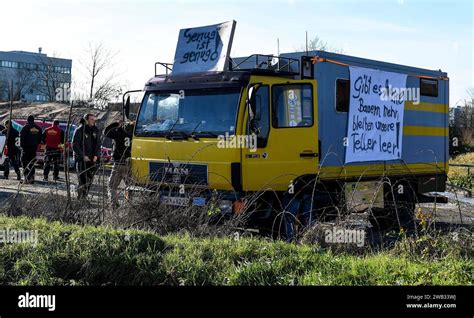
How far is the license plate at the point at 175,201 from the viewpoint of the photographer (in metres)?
7.96

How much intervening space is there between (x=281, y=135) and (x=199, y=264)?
12.3 feet

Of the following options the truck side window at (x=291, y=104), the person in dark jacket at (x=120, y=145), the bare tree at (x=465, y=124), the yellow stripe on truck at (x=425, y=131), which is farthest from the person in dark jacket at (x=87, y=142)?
the bare tree at (x=465, y=124)

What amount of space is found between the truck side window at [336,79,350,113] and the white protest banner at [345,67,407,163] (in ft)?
0.36

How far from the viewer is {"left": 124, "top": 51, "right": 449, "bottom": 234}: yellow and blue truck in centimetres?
854

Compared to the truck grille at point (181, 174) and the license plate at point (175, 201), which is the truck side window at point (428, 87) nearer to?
the truck grille at point (181, 174)

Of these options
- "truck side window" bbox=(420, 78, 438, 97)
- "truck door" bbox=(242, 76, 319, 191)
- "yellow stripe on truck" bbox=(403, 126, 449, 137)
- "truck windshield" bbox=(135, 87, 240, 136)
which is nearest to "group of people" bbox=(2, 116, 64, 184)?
"truck windshield" bbox=(135, 87, 240, 136)

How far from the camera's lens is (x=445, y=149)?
1245cm

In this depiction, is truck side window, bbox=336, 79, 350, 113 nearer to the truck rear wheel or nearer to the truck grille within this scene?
the truck rear wheel

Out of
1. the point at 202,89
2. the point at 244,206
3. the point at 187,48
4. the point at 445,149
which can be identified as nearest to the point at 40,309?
the point at 244,206

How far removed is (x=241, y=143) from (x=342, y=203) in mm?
1832

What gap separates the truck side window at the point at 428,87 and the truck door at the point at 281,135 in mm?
3792

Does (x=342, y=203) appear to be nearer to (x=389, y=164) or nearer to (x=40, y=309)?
(x=389, y=164)

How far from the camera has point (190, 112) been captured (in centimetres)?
909

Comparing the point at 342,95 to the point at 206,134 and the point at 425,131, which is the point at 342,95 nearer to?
the point at 206,134
